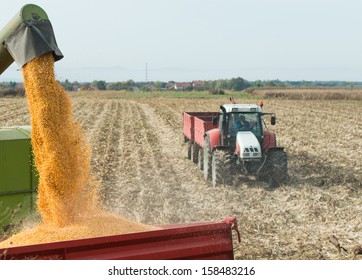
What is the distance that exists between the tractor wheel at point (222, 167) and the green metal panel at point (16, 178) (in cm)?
516

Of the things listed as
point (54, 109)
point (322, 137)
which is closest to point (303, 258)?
point (54, 109)

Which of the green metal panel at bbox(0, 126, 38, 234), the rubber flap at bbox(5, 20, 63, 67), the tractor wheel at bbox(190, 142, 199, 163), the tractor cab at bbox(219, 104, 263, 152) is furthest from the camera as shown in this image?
the tractor wheel at bbox(190, 142, 199, 163)

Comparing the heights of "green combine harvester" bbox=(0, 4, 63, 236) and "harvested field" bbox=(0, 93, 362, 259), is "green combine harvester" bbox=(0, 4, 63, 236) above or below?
above

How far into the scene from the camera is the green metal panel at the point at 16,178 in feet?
21.8

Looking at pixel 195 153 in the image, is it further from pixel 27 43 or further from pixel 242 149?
pixel 27 43

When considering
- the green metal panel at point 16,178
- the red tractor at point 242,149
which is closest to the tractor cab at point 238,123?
the red tractor at point 242,149

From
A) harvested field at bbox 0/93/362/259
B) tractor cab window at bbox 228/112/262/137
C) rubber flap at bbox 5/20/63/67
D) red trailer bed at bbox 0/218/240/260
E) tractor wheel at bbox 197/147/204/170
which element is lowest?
harvested field at bbox 0/93/362/259

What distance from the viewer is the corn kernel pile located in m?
5.64

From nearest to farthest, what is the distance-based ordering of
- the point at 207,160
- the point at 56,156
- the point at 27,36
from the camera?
the point at 27,36 < the point at 56,156 < the point at 207,160

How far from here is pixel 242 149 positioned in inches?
436

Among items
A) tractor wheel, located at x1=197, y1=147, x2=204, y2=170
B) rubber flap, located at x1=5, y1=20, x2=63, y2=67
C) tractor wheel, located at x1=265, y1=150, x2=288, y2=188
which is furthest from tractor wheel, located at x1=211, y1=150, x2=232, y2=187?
rubber flap, located at x1=5, y1=20, x2=63, y2=67

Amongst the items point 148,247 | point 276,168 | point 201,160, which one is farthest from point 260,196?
point 148,247

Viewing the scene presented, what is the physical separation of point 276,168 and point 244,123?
132 cm

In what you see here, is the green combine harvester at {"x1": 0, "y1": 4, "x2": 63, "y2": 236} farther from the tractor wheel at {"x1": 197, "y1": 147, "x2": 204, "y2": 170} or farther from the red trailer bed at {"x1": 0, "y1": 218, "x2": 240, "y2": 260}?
the tractor wheel at {"x1": 197, "y1": 147, "x2": 204, "y2": 170}
